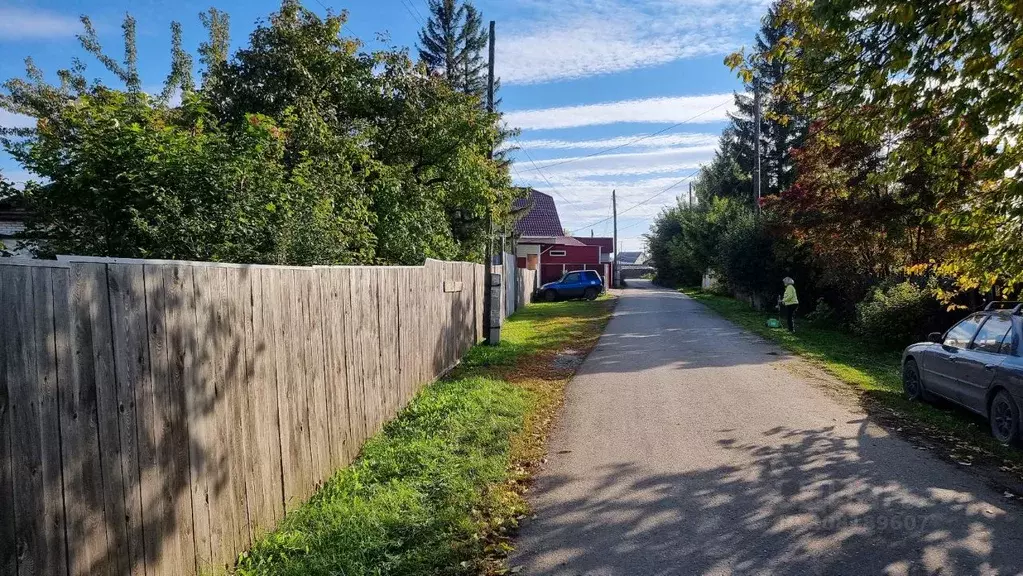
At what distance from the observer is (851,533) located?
4.46 meters

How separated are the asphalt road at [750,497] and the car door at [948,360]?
40.9 inches

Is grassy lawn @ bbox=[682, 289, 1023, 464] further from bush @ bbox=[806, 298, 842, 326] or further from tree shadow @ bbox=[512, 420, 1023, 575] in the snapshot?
tree shadow @ bbox=[512, 420, 1023, 575]

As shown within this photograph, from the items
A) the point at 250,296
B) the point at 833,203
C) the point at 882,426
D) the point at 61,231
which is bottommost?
the point at 882,426

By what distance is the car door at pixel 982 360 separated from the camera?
7.24 metres

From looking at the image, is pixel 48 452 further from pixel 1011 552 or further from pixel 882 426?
pixel 882 426

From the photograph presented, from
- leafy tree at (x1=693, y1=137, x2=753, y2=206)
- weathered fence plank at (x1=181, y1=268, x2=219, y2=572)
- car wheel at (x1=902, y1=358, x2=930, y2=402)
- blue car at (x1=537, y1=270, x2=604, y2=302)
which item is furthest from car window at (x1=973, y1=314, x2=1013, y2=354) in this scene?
leafy tree at (x1=693, y1=137, x2=753, y2=206)

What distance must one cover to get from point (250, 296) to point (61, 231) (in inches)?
138

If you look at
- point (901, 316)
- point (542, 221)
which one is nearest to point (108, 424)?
point (901, 316)

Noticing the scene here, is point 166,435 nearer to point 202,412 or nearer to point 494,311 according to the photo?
point 202,412

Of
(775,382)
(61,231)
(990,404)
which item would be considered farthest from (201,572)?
(775,382)

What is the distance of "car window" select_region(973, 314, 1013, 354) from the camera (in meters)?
7.36

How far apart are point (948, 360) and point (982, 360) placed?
82 centimetres

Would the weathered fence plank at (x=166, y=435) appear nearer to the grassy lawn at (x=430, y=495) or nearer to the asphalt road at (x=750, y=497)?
the grassy lawn at (x=430, y=495)

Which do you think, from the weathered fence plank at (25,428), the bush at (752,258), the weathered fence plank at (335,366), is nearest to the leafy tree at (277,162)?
the weathered fence plank at (335,366)
